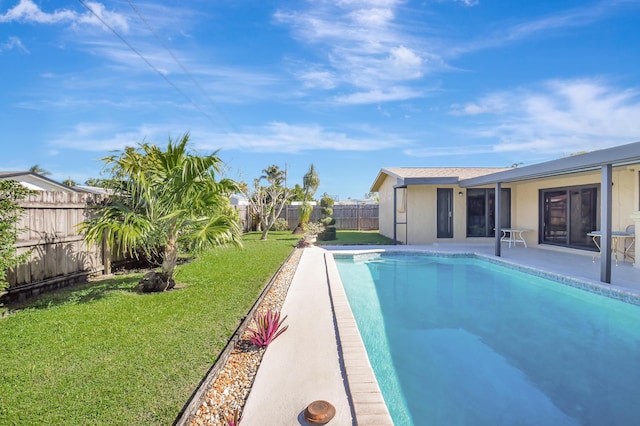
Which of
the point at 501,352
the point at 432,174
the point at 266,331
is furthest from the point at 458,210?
the point at 266,331

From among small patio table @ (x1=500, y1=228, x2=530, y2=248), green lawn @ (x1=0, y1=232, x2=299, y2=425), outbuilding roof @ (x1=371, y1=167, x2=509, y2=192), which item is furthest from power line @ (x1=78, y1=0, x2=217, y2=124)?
small patio table @ (x1=500, y1=228, x2=530, y2=248)

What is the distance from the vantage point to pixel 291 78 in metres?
16.5

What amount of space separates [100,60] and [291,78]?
8.41m

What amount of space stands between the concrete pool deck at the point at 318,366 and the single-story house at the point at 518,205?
3.42 m

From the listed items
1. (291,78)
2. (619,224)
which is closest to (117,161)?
(291,78)

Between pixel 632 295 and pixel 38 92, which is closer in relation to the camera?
pixel 632 295

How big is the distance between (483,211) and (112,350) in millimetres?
14592

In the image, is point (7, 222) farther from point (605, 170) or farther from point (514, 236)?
point (514, 236)

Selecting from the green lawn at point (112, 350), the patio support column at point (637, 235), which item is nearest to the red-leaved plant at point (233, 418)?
the green lawn at point (112, 350)

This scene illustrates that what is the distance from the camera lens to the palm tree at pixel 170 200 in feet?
20.0

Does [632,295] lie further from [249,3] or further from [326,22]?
[249,3]

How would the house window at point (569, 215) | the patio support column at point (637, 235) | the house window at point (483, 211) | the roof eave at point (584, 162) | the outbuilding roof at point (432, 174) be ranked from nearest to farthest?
the roof eave at point (584, 162)
the patio support column at point (637, 235)
the house window at point (569, 215)
the outbuilding roof at point (432, 174)
the house window at point (483, 211)

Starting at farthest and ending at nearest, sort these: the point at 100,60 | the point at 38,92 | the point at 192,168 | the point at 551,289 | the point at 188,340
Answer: the point at 38,92
the point at 100,60
the point at 551,289
the point at 192,168
the point at 188,340

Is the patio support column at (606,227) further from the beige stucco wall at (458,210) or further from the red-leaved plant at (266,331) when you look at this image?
the red-leaved plant at (266,331)
